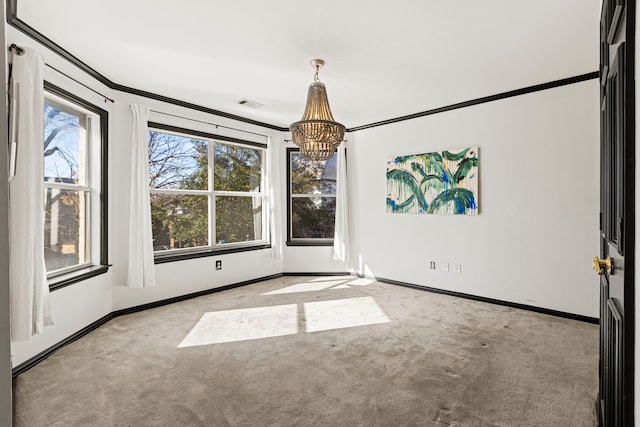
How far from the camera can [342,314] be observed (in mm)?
3785

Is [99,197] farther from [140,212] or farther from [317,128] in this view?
[317,128]

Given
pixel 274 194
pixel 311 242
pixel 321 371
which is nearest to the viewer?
pixel 321 371

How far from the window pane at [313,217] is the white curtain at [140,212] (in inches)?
94.7

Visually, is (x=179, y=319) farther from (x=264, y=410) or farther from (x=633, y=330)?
(x=633, y=330)

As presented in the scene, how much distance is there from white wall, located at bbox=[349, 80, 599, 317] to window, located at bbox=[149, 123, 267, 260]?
6.64 feet

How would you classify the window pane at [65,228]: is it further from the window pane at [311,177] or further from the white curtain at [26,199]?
the window pane at [311,177]

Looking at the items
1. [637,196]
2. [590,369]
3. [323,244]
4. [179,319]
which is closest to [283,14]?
[637,196]

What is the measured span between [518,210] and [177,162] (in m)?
4.09

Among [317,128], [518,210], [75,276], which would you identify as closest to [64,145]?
[75,276]

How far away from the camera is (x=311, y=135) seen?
2906 mm

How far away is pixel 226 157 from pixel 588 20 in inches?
162

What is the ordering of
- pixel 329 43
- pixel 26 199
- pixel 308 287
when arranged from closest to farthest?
pixel 26 199
pixel 329 43
pixel 308 287

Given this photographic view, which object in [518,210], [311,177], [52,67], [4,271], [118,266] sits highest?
[52,67]

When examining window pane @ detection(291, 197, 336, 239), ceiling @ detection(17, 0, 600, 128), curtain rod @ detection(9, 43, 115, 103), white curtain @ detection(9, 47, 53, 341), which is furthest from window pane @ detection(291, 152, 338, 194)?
white curtain @ detection(9, 47, 53, 341)
